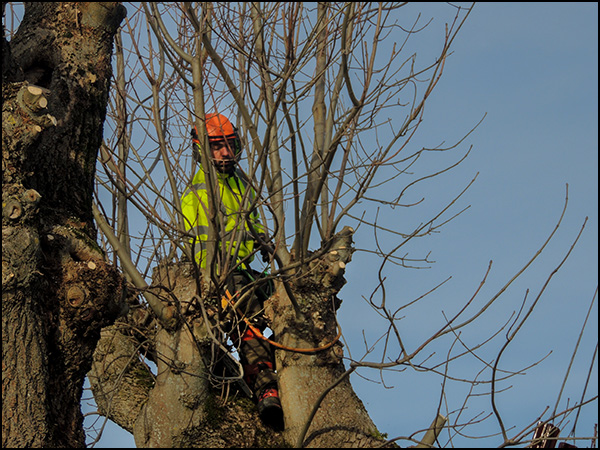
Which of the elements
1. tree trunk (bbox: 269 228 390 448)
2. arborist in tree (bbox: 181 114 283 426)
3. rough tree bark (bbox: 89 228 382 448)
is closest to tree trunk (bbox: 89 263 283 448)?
rough tree bark (bbox: 89 228 382 448)

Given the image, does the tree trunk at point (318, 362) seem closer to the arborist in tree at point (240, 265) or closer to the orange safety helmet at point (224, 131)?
the arborist in tree at point (240, 265)

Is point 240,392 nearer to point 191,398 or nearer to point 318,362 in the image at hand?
point 191,398

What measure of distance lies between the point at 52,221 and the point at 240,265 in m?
1.64

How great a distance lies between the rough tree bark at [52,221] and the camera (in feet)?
9.34

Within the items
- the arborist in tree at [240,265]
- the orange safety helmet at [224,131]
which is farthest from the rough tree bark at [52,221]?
the orange safety helmet at [224,131]

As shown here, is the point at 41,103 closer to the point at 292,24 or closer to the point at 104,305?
the point at 104,305

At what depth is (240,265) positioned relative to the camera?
468 centimetres

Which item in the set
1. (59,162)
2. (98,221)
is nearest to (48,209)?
(59,162)

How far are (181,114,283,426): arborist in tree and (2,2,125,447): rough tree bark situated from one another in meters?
0.77

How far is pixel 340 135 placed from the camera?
3.99 metres


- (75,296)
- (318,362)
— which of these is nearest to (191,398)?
(318,362)

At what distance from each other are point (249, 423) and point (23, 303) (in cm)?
198

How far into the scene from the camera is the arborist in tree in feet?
13.7

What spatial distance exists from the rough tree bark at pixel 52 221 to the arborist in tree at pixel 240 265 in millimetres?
767
